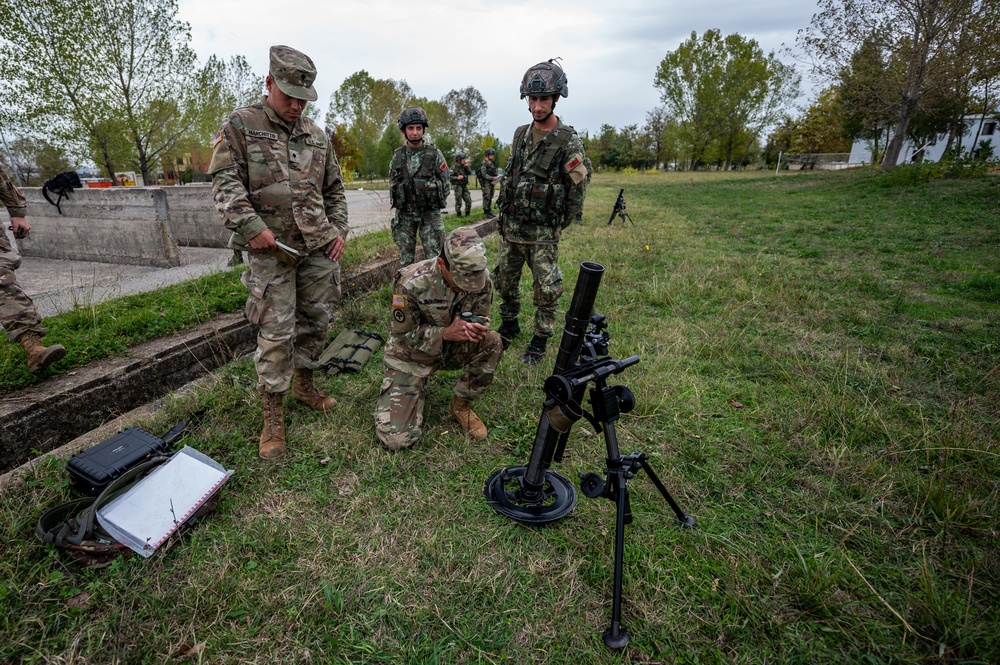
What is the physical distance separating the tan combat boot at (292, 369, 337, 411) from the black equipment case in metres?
0.87

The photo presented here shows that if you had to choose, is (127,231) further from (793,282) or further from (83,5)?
(83,5)

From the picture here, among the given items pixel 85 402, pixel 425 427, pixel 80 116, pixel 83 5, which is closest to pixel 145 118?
pixel 80 116

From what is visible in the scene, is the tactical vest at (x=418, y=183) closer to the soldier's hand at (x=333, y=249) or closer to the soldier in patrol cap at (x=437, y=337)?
the soldier's hand at (x=333, y=249)

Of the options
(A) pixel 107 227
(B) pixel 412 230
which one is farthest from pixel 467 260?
(A) pixel 107 227

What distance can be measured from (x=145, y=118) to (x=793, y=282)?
19281 millimetres

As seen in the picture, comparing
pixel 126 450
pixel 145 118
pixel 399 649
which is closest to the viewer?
pixel 399 649

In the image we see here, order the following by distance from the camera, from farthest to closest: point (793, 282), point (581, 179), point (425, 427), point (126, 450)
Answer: point (793, 282) → point (581, 179) → point (425, 427) → point (126, 450)

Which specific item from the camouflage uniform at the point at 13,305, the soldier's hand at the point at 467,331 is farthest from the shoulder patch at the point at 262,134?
the camouflage uniform at the point at 13,305

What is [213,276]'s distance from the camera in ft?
17.7

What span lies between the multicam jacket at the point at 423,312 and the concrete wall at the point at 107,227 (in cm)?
540

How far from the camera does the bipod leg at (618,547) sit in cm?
182

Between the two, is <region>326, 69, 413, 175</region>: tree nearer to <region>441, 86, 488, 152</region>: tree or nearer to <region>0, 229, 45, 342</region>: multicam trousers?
<region>441, 86, 488, 152</region>: tree

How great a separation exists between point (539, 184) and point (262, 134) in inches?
86.8

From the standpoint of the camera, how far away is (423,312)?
121 inches
